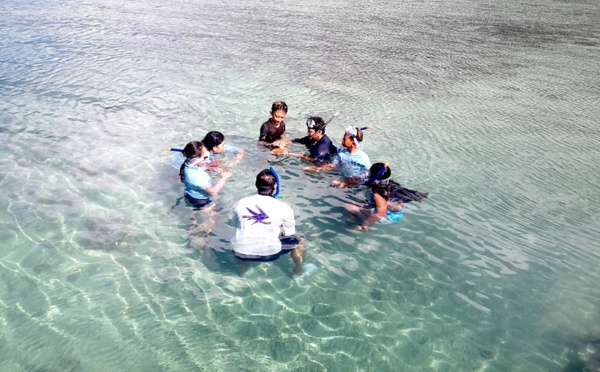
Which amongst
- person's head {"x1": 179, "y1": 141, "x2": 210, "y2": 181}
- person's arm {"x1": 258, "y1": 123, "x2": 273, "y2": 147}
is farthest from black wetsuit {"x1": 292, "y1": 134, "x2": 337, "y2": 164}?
person's head {"x1": 179, "y1": 141, "x2": 210, "y2": 181}

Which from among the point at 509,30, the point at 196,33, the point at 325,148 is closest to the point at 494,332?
the point at 325,148

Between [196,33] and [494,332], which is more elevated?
[196,33]

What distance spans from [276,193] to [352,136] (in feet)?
7.42

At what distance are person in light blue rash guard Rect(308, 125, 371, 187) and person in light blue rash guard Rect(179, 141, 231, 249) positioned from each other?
2.14 meters

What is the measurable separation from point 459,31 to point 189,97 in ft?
44.2

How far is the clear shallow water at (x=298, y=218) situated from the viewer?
4.62 metres

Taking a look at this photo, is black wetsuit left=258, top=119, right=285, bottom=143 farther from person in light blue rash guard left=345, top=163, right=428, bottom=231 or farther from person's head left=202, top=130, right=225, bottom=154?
person in light blue rash guard left=345, top=163, right=428, bottom=231

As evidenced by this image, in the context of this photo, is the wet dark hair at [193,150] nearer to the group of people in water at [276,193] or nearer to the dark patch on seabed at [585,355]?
the group of people in water at [276,193]

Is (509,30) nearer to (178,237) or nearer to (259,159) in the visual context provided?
(259,159)

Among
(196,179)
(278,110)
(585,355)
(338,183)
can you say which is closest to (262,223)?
(196,179)

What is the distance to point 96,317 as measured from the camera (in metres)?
4.79

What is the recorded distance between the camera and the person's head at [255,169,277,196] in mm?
4902

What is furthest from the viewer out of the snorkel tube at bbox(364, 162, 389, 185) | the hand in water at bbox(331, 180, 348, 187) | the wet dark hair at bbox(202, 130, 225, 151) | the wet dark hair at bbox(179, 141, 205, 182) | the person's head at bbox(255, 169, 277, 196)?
the hand in water at bbox(331, 180, 348, 187)

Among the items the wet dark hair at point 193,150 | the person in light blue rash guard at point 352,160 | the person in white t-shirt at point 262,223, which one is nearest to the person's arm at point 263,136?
the person in light blue rash guard at point 352,160
